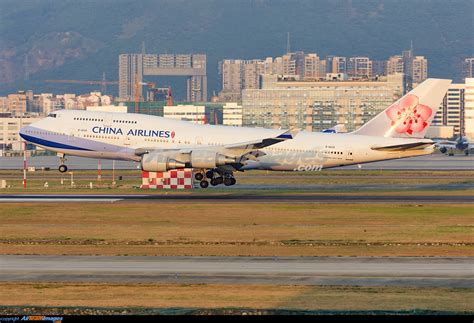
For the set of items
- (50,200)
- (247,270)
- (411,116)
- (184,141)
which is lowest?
(247,270)

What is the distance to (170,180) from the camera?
263 ft

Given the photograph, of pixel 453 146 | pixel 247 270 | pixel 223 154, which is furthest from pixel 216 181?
pixel 453 146

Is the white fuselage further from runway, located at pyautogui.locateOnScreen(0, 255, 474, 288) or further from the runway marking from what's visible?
runway, located at pyautogui.locateOnScreen(0, 255, 474, 288)

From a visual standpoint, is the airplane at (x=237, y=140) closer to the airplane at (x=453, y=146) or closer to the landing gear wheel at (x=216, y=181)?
the landing gear wheel at (x=216, y=181)

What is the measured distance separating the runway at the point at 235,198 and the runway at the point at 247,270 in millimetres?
25023

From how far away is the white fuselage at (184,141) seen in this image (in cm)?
7931

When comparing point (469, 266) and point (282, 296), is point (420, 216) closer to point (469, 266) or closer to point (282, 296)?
point (469, 266)

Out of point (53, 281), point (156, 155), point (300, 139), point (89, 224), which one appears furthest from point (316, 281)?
point (300, 139)

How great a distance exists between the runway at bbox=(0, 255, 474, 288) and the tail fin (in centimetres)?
4065

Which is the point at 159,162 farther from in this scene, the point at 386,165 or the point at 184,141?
the point at 386,165

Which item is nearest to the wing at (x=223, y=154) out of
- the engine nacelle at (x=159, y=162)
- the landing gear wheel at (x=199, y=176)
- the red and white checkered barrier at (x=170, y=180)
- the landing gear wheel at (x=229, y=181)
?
the engine nacelle at (x=159, y=162)

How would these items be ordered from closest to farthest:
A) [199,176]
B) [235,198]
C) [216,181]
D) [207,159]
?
[235,198]
[207,159]
[199,176]
[216,181]

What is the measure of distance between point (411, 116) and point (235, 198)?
62.2 feet

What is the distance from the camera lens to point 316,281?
119 feet
